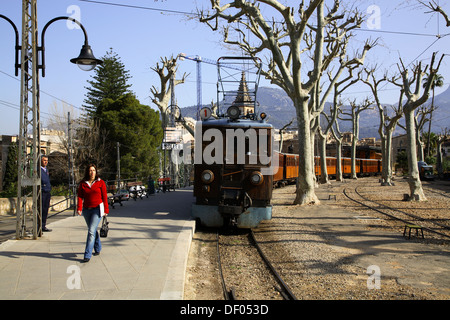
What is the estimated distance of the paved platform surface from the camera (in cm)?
523

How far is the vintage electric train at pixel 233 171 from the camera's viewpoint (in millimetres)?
10602

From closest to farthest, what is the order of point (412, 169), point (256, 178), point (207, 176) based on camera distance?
point (256, 178), point (207, 176), point (412, 169)

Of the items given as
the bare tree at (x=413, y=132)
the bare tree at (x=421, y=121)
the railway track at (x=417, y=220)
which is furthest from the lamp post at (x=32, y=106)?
the bare tree at (x=421, y=121)

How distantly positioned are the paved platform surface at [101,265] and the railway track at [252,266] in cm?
75

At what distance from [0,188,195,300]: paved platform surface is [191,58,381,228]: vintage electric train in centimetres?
99

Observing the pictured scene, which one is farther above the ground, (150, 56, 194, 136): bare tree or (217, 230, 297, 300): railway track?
(150, 56, 194, 136): bare tree

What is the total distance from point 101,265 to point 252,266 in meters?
2.85

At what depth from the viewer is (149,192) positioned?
74.7 feet

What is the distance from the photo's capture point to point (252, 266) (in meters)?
7.73

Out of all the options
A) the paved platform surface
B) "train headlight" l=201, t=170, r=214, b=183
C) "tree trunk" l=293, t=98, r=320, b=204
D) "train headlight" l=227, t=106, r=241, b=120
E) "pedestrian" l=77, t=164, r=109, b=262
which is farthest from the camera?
"tree trunk" l=293, t=98, r=320, b=204

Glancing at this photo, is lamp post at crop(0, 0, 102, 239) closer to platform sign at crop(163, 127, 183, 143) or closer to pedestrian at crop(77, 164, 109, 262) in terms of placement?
pedestrian at crop(77, 164, 109, 262)

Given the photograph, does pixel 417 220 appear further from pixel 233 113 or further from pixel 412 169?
pixel 233 113

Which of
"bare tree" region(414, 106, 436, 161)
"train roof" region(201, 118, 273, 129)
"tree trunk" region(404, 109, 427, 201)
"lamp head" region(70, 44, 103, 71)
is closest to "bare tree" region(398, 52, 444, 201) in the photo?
"tree trunk" region(404, 109, 427, 201)

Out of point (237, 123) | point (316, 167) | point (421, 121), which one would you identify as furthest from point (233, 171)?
point (421, 121)
